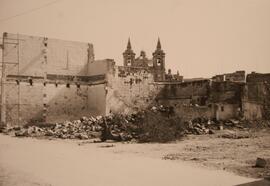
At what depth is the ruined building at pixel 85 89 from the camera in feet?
87.4

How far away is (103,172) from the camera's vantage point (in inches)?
324

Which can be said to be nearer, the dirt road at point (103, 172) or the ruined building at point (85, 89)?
the dirt road at point (103, 172)

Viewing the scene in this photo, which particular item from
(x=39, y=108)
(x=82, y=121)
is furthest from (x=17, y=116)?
(x=82, y=121)

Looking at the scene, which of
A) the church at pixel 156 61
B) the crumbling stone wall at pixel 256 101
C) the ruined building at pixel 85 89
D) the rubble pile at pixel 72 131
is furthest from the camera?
the church at pixel 156 61

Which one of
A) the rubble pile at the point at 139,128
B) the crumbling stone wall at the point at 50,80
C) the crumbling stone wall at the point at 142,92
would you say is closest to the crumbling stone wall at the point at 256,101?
the rubble pile at the point at 139,128

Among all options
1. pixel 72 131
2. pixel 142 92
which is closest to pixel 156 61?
pixel 142 92

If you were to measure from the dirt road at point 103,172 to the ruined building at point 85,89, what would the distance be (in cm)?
1466

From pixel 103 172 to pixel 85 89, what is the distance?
2255 cm

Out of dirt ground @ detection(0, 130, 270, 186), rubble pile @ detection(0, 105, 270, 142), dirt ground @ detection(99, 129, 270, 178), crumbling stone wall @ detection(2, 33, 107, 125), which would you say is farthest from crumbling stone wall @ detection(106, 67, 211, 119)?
dirt ground @ detection(0, 130, 270, 186)

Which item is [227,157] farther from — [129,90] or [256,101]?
[129,90]

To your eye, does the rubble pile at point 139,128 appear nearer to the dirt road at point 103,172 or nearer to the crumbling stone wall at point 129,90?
the crumbling stone wall at point 129,90

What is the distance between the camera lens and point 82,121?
79.3 feet

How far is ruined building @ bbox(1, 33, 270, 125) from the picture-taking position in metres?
26.6

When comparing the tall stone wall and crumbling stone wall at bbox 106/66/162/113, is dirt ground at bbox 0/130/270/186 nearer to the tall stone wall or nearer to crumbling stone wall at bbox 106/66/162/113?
the tall stone wall
